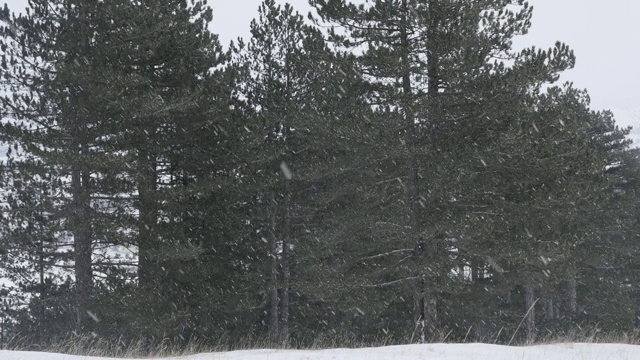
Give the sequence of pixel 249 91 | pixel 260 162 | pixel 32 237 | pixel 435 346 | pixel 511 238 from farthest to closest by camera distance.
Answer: pixel 249 91, pixel 260 162, pixel 32 237, pixel 511 238, pixel 435 346

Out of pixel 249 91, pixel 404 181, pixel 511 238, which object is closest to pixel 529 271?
pixel 511 238

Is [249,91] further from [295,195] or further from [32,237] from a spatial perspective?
[32,237]

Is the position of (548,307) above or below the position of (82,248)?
below

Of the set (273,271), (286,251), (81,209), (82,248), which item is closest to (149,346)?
(82,248)

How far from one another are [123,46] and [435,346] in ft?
31.9

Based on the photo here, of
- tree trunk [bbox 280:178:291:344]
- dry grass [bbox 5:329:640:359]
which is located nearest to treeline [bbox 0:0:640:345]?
dry grass [bbox 5:329:640:359]

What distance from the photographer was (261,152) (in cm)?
1448

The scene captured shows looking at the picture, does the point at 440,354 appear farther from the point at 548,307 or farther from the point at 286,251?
the point at 548,307

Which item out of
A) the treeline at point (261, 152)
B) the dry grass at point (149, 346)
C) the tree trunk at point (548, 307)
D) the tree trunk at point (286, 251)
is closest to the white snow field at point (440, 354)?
the dry grass at point (149, 346)

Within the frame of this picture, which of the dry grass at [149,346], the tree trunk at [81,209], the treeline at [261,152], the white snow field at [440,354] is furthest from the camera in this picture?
the tree trunk at [81,209]

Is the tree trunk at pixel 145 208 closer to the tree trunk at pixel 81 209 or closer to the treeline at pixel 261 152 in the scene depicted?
the treeline at pixel 261 152

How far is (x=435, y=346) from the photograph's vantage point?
7961 mm

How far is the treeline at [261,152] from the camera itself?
11.9 m

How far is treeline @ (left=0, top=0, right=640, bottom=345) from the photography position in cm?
1188
